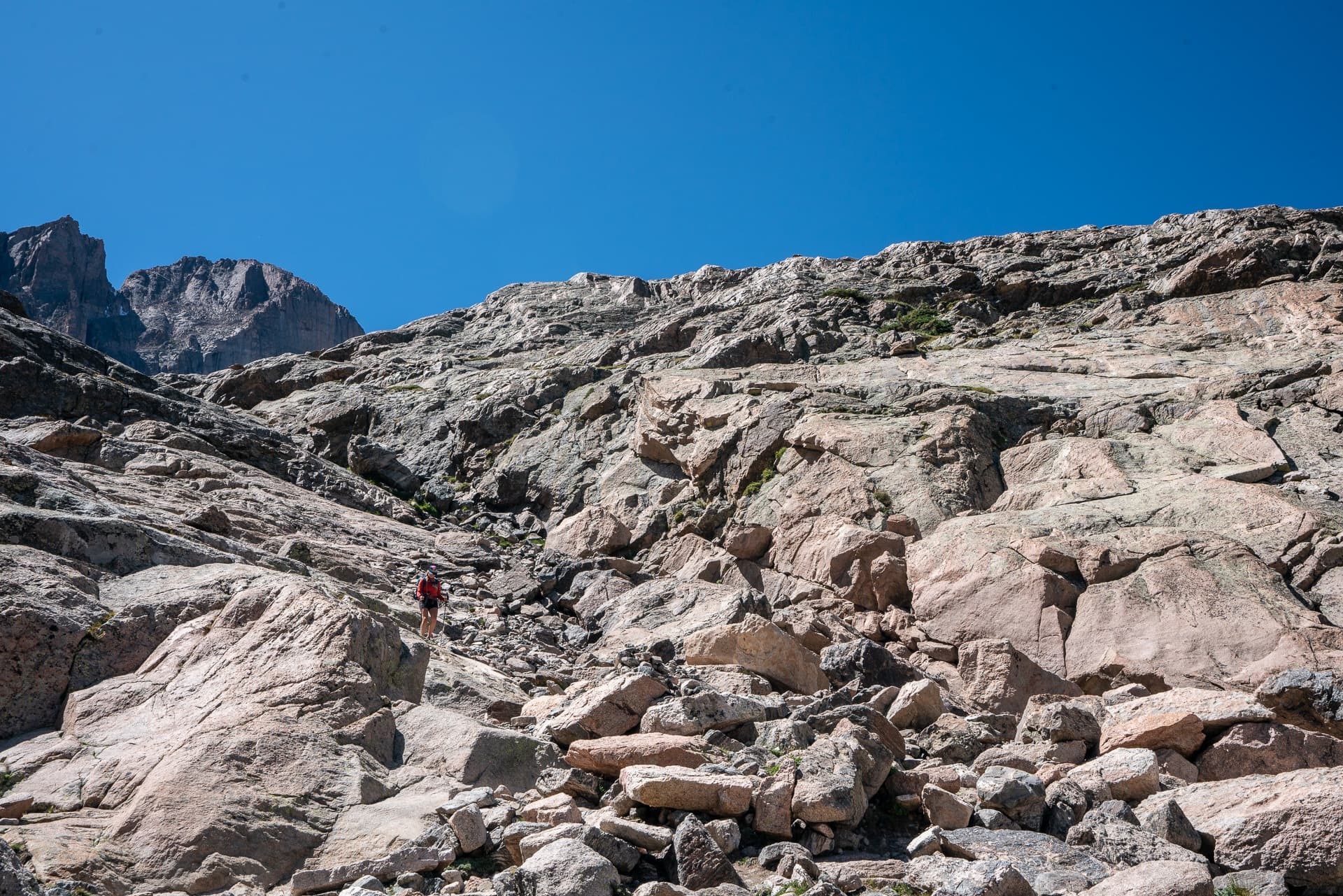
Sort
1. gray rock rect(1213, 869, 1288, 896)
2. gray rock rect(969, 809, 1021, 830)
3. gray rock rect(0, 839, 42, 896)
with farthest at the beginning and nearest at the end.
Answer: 1. gray rock rect(969, 809, 1021, 830)
2. gray rock rect(1213, 869, 1288, 896)
3. gray rock rect(0, 839, 42, 896)

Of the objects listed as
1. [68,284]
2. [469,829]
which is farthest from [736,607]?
[68,284]

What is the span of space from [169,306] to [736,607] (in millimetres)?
139999

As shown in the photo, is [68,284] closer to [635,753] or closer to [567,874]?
[635,753]

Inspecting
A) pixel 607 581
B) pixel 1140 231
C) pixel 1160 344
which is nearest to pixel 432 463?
pixel 607 581

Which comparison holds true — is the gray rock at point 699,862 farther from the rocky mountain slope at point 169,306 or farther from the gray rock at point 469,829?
the rocky mountain slope at point 169,306

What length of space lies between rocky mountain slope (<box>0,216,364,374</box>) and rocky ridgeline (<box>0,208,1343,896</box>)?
96092mm

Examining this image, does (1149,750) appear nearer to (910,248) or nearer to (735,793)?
(735,793)

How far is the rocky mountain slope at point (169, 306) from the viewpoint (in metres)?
120

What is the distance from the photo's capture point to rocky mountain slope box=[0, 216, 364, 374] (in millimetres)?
120250

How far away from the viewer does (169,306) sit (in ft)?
440

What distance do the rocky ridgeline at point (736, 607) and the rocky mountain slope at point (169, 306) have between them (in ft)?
315

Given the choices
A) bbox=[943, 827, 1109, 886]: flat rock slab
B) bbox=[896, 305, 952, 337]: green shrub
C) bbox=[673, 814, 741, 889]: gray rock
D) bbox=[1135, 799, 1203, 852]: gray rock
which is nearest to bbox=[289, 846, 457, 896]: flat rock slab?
bbox=[673, 814, 741, 889]: gray rock

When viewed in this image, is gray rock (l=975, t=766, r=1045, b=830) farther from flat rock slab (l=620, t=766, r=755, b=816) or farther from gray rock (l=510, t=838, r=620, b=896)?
gray rock (l=510, t=838, r=620, b=896)

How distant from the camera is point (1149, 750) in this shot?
9859mm
